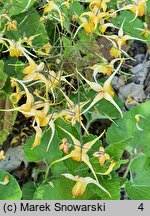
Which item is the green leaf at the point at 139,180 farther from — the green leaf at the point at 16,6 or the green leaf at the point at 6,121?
the green leaf at the point at 16,6

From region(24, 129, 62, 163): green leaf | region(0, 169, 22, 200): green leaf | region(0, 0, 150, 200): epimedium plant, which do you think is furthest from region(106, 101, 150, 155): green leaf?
region(0, 169, 22, 200): green leaf

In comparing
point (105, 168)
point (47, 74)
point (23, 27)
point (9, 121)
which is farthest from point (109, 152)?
point (23, 27)

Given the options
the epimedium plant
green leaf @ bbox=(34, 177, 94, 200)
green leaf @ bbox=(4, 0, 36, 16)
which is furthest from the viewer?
green leaf @ bbox=(4, 0, 36, 16)

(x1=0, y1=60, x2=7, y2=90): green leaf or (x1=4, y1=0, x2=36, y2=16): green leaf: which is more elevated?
(x1=4, y1=0, x2=36, y2=16): green leaf

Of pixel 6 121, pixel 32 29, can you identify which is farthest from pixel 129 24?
pixel 6 121

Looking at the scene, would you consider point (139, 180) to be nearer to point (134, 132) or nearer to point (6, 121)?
point (134, 132)

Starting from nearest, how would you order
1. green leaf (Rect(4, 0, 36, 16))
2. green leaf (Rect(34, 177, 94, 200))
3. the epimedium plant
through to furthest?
the epimedium plant, green leaf (Rect(34, 177, 94, 200)), green leaf (Rect(4, 0, 36, 16))

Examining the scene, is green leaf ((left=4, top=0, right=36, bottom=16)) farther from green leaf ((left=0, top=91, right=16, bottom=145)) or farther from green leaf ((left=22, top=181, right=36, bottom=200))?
green leaf ((left=22, top=181, right=36, bottom=200))

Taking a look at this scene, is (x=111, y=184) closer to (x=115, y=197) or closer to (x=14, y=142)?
(x=115, y=197)
